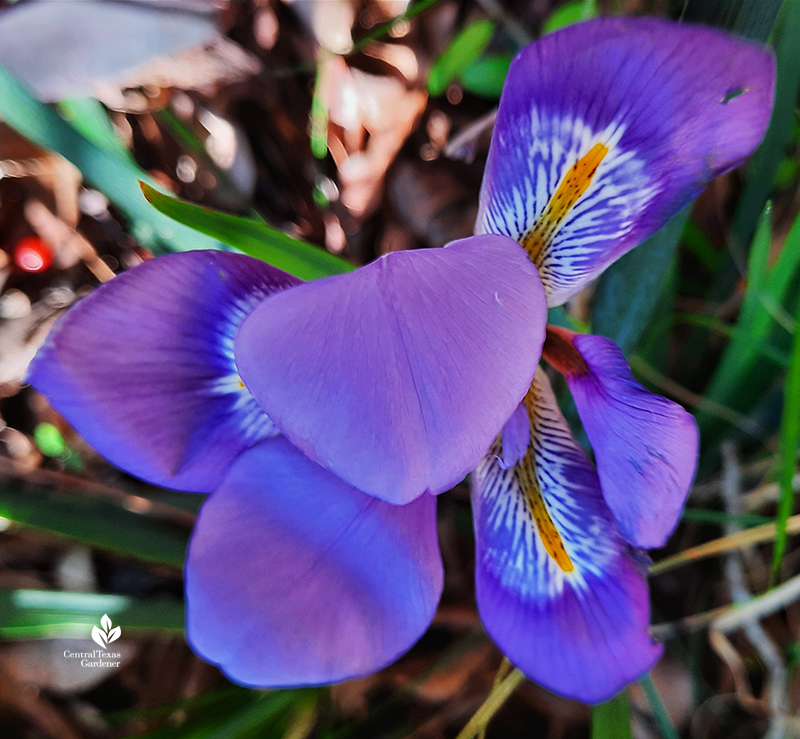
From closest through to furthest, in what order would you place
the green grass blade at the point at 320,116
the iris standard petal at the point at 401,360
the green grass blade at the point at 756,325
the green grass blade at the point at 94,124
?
the iris standard petal at the point at 401,360
the green grass blade at the point at 756,325
the green grass blade at the point at 94,124
the green grass blade at the point at 320,116

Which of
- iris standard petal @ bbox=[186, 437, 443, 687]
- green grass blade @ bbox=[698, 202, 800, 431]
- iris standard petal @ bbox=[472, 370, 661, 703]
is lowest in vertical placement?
iris standard petal @ bbox=[186, 437, 443, 687]

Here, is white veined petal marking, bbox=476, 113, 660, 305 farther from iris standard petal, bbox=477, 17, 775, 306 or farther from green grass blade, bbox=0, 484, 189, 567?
green grass blade, bbox=0, 484, 189, 567

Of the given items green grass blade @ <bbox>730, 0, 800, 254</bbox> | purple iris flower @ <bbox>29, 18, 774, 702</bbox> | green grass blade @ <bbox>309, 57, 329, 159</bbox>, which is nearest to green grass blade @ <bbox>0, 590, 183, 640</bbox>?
purple iris flower @ <bbox>29, 18, 774, 702</bbox>

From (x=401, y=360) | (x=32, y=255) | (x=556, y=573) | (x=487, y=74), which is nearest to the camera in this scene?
(x=401, y=360)

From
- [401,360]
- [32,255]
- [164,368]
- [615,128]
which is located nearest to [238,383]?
[164,368]

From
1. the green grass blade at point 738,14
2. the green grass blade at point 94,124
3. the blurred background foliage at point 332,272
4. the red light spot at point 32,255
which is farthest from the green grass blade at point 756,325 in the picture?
the red light spot at point 32,255

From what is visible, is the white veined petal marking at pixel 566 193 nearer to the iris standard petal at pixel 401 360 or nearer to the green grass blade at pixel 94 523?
the iris standard petal at pixel 401 360

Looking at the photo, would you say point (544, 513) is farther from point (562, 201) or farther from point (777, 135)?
point (777, 135)
